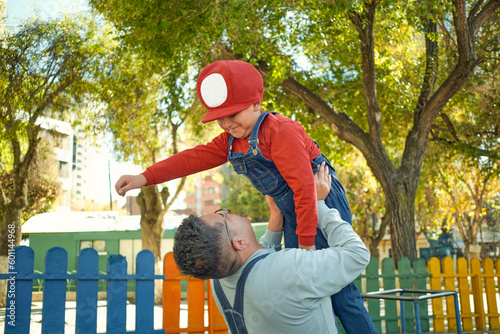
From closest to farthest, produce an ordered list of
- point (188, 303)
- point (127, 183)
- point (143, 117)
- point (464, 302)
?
point (127, 183)
point (188, 303)
point (464, 302)
point (143, 117)

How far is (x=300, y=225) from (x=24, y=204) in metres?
12.1

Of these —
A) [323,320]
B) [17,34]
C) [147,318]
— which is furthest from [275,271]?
[17,34]

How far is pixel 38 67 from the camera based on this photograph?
10.4 m

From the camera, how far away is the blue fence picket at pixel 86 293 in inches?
183

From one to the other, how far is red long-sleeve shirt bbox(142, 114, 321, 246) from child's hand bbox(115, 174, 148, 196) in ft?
0.16

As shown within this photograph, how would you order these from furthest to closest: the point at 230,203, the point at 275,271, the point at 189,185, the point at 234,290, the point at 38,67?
the point at 230,203
the point at 189,185
the point at 38,67
the point at 234,290
the point at 275,271

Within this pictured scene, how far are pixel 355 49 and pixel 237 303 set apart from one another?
8.73m

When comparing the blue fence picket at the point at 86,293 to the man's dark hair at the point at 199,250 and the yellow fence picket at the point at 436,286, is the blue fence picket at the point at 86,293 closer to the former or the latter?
the man's dark hair at the point at 199,250

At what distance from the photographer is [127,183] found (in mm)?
2135

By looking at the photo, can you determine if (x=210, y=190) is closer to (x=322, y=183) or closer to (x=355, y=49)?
(x=355, y=49)

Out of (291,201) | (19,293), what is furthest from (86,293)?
(291,201)

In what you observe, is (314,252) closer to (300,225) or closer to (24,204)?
(300,225)

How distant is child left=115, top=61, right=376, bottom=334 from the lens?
1861 millimetres

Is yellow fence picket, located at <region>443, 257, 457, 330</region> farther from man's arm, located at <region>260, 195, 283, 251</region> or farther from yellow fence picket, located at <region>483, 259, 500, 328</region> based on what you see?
man's arm, located at <region>260, 195, 283, 251</region>
